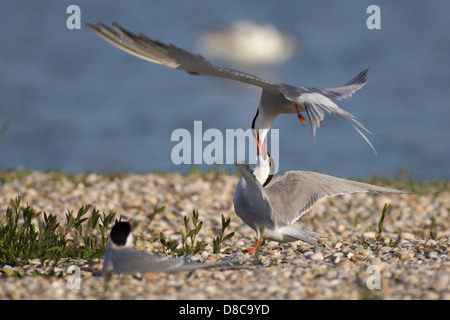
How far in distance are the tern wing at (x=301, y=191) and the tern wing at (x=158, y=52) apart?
898mm

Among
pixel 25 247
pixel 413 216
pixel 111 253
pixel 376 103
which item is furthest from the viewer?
pixel 376 103

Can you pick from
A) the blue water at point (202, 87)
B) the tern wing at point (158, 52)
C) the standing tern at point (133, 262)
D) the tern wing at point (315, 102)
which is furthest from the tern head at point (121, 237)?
the blue water at point (202, 87)

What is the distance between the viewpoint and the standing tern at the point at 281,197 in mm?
4469

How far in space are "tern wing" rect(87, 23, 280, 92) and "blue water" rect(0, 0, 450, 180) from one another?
8.11 meters

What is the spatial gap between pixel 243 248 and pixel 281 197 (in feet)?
1.64

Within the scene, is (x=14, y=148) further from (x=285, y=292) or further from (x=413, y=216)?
(x=285, y=292)

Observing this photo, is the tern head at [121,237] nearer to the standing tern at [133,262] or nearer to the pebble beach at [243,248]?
the standing tern at [133,262]

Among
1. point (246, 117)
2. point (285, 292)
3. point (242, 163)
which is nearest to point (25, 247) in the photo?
point (242, 163)

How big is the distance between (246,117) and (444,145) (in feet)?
12.7

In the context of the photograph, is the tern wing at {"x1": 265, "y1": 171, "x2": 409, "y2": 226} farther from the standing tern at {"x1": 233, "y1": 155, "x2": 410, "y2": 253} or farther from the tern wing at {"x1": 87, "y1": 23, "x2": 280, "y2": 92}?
the tern wing at {"x1": 87, "y1": 23, "x2": 280, "y2": 92}

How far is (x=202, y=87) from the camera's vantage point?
1784cm

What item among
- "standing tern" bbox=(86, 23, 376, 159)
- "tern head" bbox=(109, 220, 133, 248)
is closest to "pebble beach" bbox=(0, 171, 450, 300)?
"tern head" bbox=(109, 220, 133, 248)

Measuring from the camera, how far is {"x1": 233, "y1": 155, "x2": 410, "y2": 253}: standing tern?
176 inches

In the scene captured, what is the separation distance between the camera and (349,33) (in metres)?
20.0
